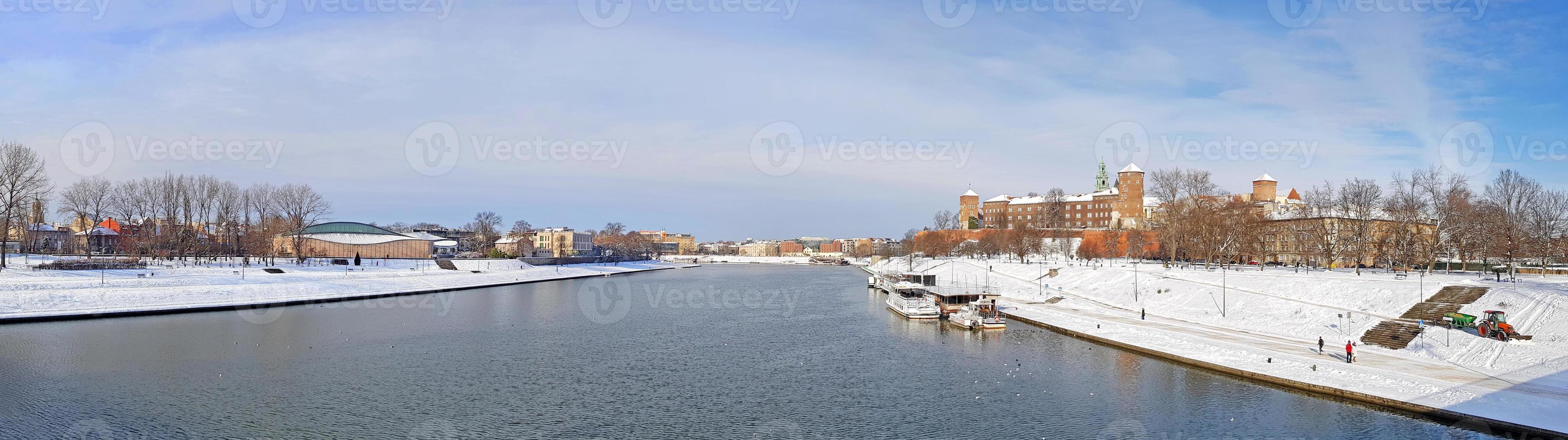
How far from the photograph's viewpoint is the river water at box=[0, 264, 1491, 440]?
22.4 m

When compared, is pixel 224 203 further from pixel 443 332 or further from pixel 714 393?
pixel 714 393

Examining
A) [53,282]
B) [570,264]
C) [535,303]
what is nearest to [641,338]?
[535,303]

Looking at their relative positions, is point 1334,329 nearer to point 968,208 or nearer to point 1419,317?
point 1419,317

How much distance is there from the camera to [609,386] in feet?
94.0

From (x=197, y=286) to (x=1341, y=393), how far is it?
216ft

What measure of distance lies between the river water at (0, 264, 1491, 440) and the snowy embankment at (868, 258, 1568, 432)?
1886mm

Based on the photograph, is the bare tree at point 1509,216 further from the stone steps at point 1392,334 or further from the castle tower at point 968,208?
the castle tower at point 968,208

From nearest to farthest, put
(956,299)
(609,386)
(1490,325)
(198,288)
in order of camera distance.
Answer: (609,386)
(1490,325)
(198,288)
(956,299)

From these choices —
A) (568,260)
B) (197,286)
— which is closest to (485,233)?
(568,260)

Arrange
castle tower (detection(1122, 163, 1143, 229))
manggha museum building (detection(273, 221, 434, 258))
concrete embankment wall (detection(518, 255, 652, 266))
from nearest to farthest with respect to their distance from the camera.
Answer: manggha museum building (detection(273, 221, 434, 258)) < concrete embankment wall (detection(518, 255, 652, 266)) < castle tower (detection(1122, 163, 1143, 229))

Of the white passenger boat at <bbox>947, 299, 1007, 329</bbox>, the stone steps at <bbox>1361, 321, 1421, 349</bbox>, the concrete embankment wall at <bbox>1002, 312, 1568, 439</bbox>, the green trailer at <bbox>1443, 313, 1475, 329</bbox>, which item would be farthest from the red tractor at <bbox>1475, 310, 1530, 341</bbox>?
the white passenger boat at <bbox>947, 299, 1007, 329</bbox>

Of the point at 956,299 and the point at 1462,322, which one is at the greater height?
the point at 1462,322

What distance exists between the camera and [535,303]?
64.2 m

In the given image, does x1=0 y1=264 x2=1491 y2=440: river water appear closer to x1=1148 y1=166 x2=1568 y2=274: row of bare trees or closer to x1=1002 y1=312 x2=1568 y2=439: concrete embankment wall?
x1=1002 y1=312 x2=1568 y2=439: concrete embankment wall
